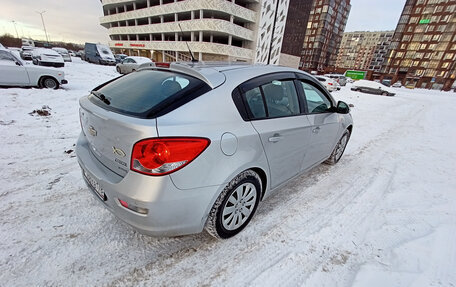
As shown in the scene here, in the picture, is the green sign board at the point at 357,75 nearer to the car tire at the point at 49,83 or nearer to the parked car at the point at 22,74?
the car tire at the point at 49,83

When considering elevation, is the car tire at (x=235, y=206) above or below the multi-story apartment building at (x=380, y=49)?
below

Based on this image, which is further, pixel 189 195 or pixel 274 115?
pixel 274 115

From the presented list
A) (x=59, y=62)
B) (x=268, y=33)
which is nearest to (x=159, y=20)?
(x=268, y=33)

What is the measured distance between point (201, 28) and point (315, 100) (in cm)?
3637

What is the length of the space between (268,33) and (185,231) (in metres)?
46.8

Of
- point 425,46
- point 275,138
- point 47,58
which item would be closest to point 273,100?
point 275,138

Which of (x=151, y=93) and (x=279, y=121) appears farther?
(x=279, y=121)

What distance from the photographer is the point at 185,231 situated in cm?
174

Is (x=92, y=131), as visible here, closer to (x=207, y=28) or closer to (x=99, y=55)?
(x=99, y=55)

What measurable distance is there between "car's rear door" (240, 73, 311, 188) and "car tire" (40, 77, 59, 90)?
9.05 metres

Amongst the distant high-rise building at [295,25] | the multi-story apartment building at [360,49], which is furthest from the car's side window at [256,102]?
the multi-story apartment building at [360,49]

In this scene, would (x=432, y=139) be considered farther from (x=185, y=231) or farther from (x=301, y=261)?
(x=185, y=231)

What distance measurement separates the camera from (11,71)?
6.83 m

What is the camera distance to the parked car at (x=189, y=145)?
147 centimetres
